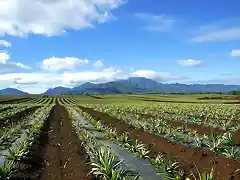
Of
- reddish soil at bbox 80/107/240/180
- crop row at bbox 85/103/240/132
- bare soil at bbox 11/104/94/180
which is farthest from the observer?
crop row at bbox 85/103/240/132

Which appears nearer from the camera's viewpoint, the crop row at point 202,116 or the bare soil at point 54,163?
the bare soil at point 54,163

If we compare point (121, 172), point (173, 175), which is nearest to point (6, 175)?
point (121, 172)

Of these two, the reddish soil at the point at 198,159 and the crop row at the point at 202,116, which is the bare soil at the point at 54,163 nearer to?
the reddish soil at the point at 198,159

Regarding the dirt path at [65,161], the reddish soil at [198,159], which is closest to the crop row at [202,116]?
the reddish soil at [198,159]

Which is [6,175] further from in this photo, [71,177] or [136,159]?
[136,159]

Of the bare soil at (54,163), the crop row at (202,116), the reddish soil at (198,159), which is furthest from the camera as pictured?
the crop row at (202,116)

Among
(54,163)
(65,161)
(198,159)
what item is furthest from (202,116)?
(54,163)

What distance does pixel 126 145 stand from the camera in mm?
13719

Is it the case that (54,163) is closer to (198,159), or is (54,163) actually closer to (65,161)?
(65,161)

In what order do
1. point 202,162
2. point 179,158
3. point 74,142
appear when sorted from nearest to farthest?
point 202,162
point 179,158
point 74,142

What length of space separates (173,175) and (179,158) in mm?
2357

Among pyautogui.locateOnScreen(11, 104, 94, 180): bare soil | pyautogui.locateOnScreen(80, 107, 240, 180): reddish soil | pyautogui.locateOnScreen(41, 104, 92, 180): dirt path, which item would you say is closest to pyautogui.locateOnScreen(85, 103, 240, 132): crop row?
pyautogui.locateOnScreen(80, 107, 240, 180): reddish soil

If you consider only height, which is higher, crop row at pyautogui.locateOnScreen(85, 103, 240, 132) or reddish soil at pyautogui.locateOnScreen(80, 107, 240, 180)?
reddish soil at pyautogui.locateOnScreen(80, 107, 240, 180)

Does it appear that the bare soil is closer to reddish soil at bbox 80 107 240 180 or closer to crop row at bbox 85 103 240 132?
reddish soil at bbox 80 107 240 180
